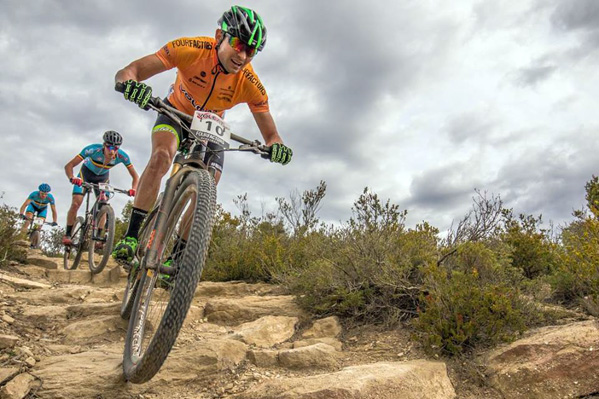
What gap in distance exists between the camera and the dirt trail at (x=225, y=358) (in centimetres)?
231

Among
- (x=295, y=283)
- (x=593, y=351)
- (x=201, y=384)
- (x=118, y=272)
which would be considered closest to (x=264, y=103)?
(x=295, y=283)

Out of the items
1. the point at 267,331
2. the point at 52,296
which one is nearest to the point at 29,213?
the point at 52,296

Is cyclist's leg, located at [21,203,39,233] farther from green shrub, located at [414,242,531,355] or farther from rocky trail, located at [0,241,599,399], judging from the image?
green shrub, located at [414,242,531,355]

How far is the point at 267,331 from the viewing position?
3.49 metres

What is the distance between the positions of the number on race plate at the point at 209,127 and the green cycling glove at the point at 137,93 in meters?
0.33

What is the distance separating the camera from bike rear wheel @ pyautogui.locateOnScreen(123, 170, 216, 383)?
6.37ft

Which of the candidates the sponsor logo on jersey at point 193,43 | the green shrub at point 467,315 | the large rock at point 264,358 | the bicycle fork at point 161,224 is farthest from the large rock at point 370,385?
the sponsor logo on jersey at point 193,43

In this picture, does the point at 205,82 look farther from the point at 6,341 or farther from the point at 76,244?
the point at 76,244

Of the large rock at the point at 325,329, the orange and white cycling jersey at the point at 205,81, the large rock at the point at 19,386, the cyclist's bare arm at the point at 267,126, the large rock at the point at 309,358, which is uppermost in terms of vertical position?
the orange and white cycling jersey at the point at 205,81

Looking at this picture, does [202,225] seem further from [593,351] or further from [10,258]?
[10,258]

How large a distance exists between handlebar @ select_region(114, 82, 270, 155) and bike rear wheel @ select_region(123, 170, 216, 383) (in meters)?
0.45

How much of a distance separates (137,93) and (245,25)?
3.48 ft

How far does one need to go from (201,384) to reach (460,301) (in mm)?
1858

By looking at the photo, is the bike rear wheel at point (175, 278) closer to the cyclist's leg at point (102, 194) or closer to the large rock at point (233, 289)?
the large rock at point (233, 289)
